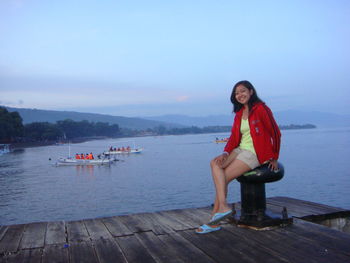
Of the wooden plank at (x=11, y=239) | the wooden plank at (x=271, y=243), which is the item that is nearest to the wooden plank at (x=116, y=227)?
the wooden plank at (x=11, y=239)

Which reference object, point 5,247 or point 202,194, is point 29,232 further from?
point 202,194

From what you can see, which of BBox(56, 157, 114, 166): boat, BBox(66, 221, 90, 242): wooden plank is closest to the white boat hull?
BBox(56, 157, 114, 166): boat

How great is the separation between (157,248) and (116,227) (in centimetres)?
114

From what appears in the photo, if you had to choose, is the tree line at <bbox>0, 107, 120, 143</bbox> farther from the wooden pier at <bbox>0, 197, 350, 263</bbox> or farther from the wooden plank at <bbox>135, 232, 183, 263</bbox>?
the wooden plank at <bbox>135, 232, 183, 263</bbox>

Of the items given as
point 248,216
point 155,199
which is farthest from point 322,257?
point 155,199

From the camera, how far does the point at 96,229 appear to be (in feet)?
15.6

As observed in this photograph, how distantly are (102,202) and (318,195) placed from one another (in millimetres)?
16622

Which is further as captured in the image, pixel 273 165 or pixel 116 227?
pixel 116 227

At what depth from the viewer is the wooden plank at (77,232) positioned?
14.2 ft

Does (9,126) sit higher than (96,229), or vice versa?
(9,126)

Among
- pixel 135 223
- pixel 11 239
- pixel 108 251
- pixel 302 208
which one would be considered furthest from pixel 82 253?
pixel 302 208

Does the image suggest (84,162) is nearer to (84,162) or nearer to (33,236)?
(84,162)

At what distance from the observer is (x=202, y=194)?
28781 mm

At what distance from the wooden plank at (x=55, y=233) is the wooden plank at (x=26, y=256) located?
1.01ft
